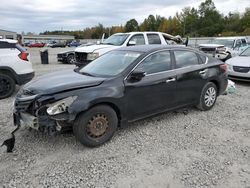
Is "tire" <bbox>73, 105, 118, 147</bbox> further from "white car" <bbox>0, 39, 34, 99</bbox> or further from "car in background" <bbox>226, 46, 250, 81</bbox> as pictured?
"car in background" <bbox>226, 46, 250, 81</bbox>

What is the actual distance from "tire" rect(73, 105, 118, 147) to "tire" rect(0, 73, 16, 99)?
3.87 metres

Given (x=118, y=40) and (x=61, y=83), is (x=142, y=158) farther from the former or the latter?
(x=118, y=40)

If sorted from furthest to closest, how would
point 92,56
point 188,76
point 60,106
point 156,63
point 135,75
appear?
point 92,56, point 188,76, point 156,63, point 135,75, point 60,106

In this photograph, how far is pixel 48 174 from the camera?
321cm

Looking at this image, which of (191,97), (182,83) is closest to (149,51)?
(182,83)

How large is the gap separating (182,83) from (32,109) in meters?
2.82

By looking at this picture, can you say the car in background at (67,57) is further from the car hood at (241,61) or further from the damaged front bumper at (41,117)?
the damaged front bumper at (41,117)

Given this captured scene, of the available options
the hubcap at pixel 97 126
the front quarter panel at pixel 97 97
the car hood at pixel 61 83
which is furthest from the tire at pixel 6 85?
the hubcap at pixel 97 126

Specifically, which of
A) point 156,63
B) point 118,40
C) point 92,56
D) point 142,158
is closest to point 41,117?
point 142,158

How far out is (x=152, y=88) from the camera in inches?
173

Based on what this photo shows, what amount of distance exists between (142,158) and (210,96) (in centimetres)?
275

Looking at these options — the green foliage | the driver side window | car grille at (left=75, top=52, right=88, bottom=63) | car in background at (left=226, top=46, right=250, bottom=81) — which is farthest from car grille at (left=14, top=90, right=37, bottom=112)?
the green foliage

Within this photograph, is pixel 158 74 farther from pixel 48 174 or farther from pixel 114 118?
pixel 48 174

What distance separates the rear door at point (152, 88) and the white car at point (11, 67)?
13.0 ft
